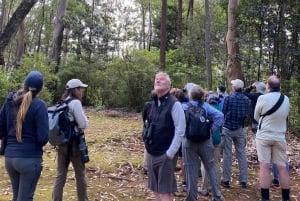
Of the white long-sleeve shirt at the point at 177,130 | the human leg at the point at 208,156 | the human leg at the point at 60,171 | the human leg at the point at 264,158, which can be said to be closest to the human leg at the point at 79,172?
the human leg at the point at 60,171

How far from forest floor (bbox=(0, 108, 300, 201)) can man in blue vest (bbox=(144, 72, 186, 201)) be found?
74.0 inches

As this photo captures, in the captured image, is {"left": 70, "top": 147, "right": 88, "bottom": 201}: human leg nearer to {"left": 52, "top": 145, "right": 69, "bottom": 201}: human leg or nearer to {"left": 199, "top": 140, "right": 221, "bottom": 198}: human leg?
{"left": 52, "top": 145, "right": 69, "bottom": 201}: human leg

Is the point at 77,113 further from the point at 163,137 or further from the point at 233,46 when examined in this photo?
the point at 233,46

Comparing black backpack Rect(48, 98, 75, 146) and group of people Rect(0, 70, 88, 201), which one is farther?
black backpack Rect(48, 98, 75, 146)

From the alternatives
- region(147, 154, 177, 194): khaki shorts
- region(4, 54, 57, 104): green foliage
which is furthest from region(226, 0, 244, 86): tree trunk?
region(147, 154, 177, 194): khaki shorts

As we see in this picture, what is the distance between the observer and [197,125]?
5703 millimetres

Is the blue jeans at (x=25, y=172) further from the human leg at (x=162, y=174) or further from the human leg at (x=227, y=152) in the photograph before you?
the human leg at (x=227, y=152)

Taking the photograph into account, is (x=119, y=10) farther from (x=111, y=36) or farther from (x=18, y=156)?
(x=18, y=156)

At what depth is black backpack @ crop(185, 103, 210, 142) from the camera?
5.69m

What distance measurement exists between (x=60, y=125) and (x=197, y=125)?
187cm

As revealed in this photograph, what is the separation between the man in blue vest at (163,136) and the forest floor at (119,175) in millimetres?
1879


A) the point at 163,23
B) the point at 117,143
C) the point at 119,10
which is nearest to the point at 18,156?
the point at 117,143

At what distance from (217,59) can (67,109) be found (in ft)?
59.3

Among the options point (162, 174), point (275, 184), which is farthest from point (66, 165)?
point (275, 184)
